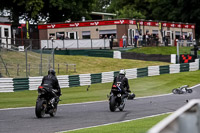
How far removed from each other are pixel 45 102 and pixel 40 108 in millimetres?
264

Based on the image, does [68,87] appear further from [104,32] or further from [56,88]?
[104,32]

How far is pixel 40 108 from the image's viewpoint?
41.2ft

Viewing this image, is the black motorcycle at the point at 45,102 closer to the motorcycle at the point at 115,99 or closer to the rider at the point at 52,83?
the rider at the point at 52,83

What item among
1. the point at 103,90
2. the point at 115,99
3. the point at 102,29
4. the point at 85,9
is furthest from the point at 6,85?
the point at 85,9

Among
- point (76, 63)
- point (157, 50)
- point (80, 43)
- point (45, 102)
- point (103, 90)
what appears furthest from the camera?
point (80, 43)

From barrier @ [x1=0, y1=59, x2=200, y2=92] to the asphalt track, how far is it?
740cm

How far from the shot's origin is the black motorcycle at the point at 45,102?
1256 cm

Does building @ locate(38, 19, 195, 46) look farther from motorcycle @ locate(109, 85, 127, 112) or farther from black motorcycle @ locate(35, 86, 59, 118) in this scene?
black motorcycle @ locate(35, 86, 59, 118)

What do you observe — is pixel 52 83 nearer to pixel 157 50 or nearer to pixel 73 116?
pixel 73 116

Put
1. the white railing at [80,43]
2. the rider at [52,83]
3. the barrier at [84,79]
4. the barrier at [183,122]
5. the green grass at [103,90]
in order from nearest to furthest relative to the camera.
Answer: the barrier at [183,122]
the rider at [52,83]
the green grass at [103,90]
the barrier at [84,79]
the white railing at [80,43]

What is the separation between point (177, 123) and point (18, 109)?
13.7 meters

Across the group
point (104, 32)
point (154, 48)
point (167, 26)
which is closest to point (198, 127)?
point (154, 48)

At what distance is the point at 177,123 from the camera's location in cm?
265

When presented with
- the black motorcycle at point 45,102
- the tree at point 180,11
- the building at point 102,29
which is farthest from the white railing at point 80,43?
the black motorcycle at point 45,102
